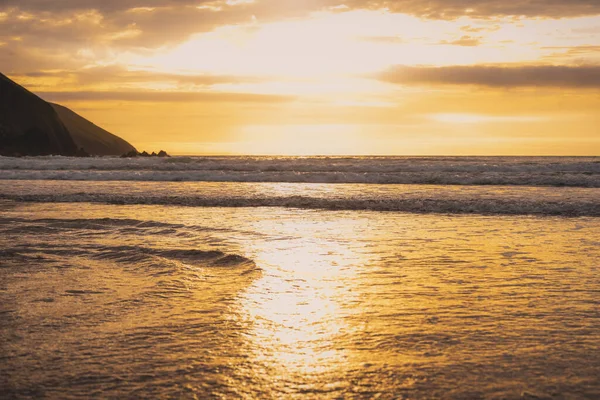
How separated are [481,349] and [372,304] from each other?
1.24m

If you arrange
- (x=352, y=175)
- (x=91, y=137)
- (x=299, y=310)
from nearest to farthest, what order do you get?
(x=299, y=310) → (x=352, y=175) → (x=91, y=137)

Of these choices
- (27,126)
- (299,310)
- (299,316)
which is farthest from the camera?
(27,126)

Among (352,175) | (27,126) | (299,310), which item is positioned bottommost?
(299,310)

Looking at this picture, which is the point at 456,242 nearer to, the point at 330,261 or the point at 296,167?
the point at 330,261

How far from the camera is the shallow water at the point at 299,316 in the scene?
291 centimetres

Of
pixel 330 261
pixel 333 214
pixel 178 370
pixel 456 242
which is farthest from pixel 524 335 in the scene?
pixel 333 214

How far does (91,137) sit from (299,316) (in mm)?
87678

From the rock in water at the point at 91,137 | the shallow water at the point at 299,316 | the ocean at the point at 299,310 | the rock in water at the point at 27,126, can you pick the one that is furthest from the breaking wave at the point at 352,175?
the rock in water at the point at 91,137

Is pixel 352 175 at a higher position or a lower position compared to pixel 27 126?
lower

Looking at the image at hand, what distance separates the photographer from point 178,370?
304 centimetres

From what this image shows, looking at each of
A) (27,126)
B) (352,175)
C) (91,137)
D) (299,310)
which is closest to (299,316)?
(299,310)

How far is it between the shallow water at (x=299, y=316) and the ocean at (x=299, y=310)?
0.05ft

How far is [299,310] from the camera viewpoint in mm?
4301

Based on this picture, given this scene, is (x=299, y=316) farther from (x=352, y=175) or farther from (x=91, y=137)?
(x=91, y=137)
